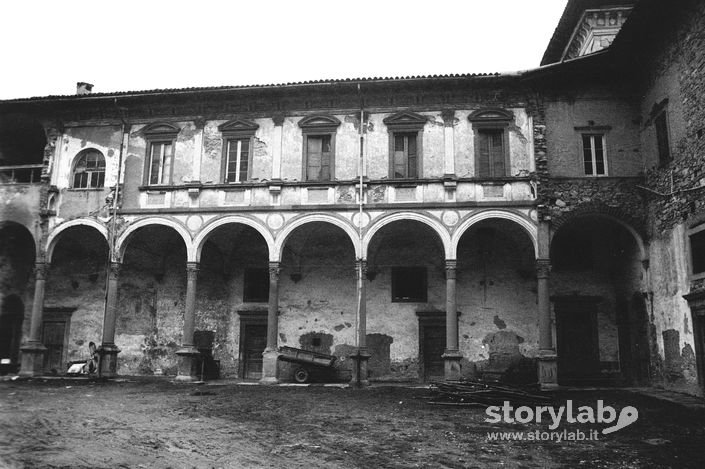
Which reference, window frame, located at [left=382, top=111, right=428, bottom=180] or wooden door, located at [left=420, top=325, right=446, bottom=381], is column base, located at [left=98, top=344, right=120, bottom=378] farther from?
window frame, located at [left=382, top=111, right=428, bottom=180]

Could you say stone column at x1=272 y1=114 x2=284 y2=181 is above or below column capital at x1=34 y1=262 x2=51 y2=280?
above

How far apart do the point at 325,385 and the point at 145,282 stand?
7719 millimetres

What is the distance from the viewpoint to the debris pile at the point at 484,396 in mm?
12141

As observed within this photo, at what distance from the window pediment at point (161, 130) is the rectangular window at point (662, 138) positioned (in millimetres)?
14192

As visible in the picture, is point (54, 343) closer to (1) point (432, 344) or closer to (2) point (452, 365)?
(1) point (432, 344)

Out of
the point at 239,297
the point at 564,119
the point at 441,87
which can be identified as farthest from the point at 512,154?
the point at 239,297

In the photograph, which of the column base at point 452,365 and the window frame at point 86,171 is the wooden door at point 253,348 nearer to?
the column base at point 452,365

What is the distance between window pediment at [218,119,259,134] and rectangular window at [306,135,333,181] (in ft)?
5.87

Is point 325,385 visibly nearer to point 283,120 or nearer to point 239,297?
point 239,297

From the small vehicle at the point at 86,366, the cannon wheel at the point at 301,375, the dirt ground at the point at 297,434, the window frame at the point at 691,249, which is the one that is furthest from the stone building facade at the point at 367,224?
the dirt ground at the point at 297,434

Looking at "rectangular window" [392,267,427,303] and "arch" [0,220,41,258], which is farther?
"rectangular window" [392,267,427,303]

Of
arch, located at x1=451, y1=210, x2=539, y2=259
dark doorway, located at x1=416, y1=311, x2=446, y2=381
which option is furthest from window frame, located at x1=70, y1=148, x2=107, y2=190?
arch, located at x1=451, y1=210, x2=539, y2=259

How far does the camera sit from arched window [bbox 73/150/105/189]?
18272mm

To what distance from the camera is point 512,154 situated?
16625mm
